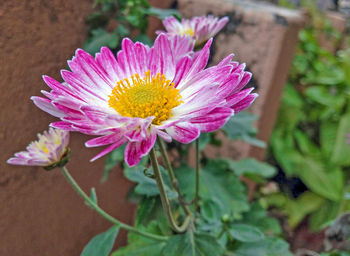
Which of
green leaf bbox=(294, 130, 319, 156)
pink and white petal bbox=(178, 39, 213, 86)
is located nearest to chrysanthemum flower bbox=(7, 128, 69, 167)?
pink and white petal bbox=(178, 39, 213, 86)

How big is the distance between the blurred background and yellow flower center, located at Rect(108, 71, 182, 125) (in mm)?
220

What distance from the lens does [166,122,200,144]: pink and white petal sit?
1.24ft

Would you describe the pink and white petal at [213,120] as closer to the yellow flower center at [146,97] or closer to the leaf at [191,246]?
the yellow flower center at [146,97]

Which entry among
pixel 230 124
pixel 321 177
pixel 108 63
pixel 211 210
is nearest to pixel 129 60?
pixel 108 63

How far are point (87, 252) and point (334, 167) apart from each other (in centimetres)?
162

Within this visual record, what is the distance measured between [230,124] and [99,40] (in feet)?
1.44

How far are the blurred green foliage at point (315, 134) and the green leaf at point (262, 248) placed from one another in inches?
42.7

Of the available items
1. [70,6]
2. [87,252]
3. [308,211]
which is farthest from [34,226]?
[308,211]

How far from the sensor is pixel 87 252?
2.02 feet

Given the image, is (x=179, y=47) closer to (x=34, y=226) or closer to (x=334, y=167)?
(x=34, y=226)

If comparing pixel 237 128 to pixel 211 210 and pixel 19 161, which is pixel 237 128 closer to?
pixel 211 210

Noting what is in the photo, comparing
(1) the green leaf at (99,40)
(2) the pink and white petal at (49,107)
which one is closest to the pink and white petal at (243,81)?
Answer: (2) the pink and white petal at (49,107)

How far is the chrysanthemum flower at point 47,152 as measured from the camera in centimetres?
52

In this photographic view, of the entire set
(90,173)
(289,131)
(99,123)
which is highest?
(99,123)
